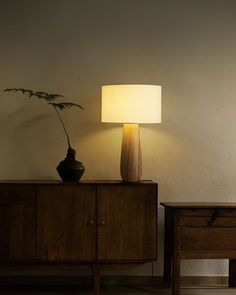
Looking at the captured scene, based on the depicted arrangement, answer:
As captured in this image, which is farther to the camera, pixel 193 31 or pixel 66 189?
pixel 193 31

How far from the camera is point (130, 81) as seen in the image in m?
3.86

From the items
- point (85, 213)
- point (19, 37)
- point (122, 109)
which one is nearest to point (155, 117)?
point (122, 109)

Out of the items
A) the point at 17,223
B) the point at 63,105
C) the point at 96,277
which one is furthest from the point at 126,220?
the point at 63,105

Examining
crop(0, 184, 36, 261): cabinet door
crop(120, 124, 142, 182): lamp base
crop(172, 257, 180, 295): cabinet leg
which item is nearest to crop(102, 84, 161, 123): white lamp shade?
crop(120, 124, 142, 182): lamp base

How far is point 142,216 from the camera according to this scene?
3.45 m

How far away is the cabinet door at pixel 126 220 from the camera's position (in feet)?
11.3

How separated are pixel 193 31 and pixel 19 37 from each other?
4.33 feet

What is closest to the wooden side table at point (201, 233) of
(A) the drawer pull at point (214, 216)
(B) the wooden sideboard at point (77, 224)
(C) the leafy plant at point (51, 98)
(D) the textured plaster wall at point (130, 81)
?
(A) the drawer pull at point (214, 216)

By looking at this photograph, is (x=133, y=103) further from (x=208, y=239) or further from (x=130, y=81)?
(x=208, y=239)

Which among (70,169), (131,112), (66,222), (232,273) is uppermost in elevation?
(131,112)

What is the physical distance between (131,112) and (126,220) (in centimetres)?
73

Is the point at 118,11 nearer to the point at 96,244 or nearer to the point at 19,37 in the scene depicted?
the point at 19,37

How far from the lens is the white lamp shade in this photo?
3.46 meters

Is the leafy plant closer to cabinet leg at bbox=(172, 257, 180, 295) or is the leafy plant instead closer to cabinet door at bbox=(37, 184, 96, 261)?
cabinet door at bbox=(37, 184, 96, 261)
